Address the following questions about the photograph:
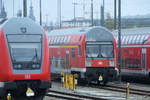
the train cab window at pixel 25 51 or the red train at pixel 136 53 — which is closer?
the train cab window at pixel 25 51

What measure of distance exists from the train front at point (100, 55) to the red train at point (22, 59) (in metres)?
9.42

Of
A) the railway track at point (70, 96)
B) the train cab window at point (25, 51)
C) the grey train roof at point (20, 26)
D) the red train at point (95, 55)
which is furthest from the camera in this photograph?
the red train at point (95, 55)

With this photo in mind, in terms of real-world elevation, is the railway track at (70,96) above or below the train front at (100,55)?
below

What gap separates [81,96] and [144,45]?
341 inches

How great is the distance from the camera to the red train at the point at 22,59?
16.4m

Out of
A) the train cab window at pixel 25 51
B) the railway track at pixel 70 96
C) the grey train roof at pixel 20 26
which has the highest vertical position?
the grey train roof at pixel 20 26

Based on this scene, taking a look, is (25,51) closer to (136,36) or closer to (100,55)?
(100,55)

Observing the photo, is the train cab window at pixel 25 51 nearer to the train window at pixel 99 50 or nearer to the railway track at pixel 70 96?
the railway track at pixel 70 96

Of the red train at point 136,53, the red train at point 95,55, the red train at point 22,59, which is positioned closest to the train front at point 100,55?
the red train at point 95,55

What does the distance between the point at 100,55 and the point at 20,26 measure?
10.3m

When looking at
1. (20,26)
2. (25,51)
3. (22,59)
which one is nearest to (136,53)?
(20,26)

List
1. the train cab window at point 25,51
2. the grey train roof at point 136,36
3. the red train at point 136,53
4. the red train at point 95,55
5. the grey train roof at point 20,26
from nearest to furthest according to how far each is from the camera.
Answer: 1. the train cab window at point 25,51
2. the grey train roof at point 20,26
3. the red train at point 95,55
4. the red train at point 136,53
5. the grey train roof at point 136,36

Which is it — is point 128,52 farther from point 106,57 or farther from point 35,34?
point 35,34

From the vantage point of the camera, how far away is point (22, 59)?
16.6 metres
